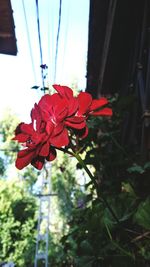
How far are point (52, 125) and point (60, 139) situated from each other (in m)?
0.03

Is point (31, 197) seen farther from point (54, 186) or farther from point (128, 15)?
point (128, 15)

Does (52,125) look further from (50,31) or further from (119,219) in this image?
(50,31)

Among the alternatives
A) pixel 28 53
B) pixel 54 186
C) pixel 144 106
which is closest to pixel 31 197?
pixel 54 186

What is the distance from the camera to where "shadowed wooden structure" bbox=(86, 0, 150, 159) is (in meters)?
1.51

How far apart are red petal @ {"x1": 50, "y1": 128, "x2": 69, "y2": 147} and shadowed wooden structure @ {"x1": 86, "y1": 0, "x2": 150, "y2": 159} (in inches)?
29.8

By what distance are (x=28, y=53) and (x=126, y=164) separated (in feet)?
7.12

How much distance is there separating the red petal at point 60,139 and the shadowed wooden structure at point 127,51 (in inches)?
29.8

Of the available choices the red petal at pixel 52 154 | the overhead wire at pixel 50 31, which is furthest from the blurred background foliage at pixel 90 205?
the overhead wire at pixel 50 31

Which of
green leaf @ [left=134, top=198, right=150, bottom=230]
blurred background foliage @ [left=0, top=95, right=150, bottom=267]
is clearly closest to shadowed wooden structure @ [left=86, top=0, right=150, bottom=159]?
blurred background foliage @ [left=0, top=95, right=150, bottom=267]

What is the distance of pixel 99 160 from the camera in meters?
1.44

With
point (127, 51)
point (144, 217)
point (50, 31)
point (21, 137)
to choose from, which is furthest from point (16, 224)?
point (21, 137)

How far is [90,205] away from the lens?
1.56 metres

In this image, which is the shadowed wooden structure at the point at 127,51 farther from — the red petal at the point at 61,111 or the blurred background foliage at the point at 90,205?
the red petal at the point at 61,111

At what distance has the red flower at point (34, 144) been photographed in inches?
19.8
